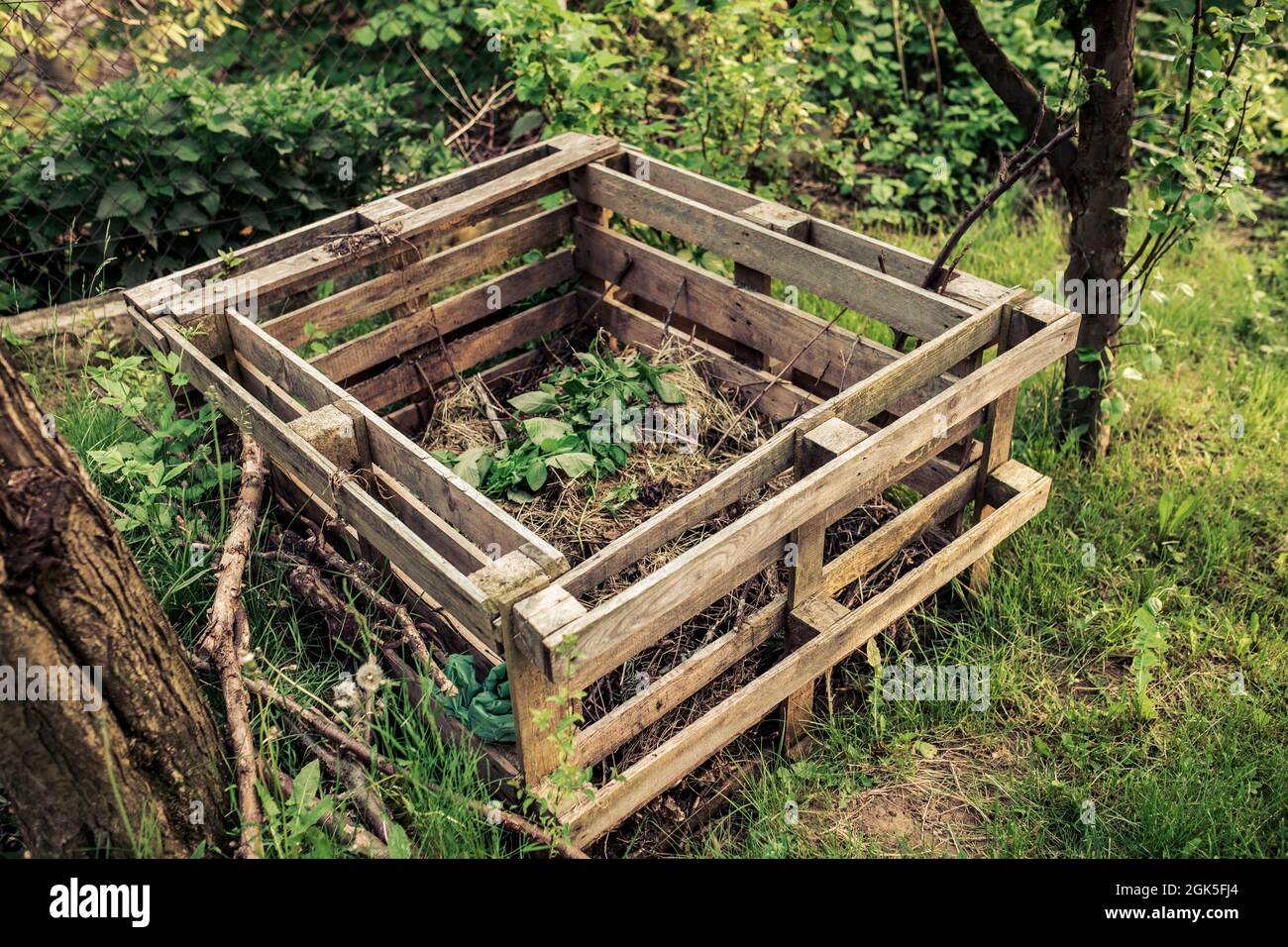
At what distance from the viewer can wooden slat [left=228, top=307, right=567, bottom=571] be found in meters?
2.67

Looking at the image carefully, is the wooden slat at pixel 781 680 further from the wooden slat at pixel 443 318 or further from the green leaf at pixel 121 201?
the green leaf at pixel 121 201

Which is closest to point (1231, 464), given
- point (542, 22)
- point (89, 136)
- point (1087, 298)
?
point (1087, 298)

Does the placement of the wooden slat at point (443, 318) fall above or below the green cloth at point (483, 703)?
above

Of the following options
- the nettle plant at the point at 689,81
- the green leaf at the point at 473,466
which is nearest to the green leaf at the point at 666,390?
the green leaf at the point at 473,466

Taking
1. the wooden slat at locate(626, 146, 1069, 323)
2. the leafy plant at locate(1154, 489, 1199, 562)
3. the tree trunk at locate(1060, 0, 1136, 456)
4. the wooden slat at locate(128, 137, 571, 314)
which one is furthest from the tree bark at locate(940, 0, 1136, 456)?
the wooden slat at locate(128, 137, 571, 314)

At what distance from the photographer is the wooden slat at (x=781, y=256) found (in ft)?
11.4

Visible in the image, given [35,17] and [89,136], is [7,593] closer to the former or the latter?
[89,136]

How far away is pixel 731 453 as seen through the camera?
4.00 metres

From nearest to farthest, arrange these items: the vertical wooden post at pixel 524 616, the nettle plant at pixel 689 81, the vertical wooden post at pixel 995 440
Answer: the vertical wooden post at pixel 524 616, the vertical wooden post at pixel 995 440, the nettle plant at pixel 689 81

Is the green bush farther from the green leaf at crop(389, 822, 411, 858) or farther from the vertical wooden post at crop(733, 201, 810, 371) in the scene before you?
the green leaf at crop(389, 822, 411, 858)

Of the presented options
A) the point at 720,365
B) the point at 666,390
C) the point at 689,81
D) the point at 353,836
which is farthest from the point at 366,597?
the point at 689,81

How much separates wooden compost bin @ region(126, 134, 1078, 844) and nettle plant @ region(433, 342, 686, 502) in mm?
378

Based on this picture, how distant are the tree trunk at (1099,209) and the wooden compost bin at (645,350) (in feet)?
2.34

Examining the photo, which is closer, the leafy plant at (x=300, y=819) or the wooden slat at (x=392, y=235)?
the leafy plant at (x=300, y=819)
